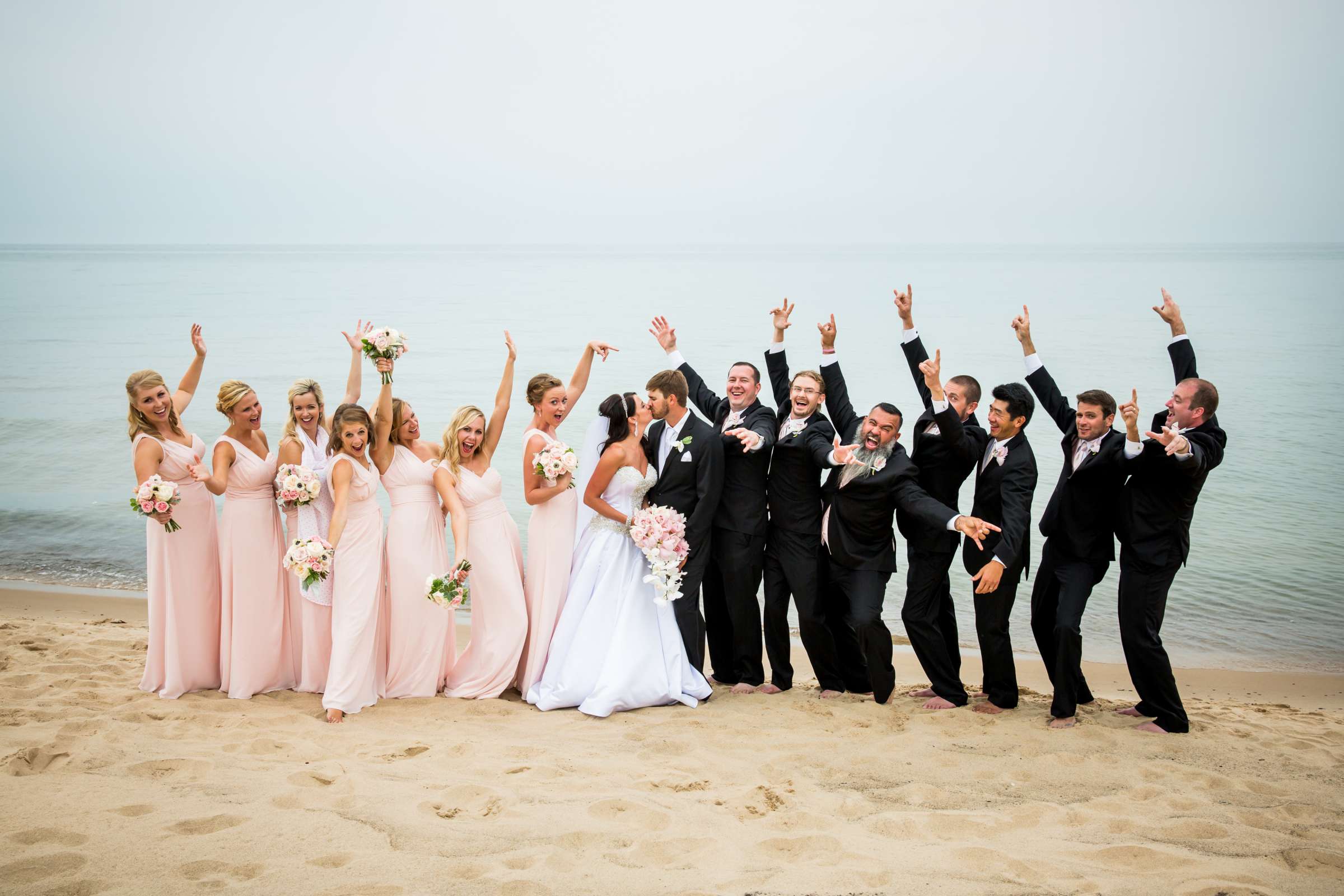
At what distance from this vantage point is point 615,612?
20.1ft

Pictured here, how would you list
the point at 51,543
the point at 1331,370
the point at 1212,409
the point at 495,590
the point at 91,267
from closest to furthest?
the point at 1212,409 < the point at 495,590 < the point at 51,543 < the point at 1331,370 < the point at 91,267

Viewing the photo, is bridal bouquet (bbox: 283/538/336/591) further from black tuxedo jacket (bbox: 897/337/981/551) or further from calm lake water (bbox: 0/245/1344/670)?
calm lake water (bbox: 0/245/1344/670)

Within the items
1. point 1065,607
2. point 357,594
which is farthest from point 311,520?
point 1065,607

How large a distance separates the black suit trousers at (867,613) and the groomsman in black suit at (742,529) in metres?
0.53

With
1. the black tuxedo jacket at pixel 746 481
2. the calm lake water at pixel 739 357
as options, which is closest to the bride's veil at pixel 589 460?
the black tuxedo jacket at pixel 746 481

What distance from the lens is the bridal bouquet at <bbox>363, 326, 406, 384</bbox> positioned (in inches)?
244

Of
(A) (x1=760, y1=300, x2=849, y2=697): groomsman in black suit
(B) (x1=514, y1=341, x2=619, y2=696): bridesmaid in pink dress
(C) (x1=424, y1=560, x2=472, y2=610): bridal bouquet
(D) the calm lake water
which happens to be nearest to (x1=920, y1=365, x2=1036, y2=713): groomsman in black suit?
(A) (x1=760, y1=300, x2=849, y2=697): groomsman in black suit

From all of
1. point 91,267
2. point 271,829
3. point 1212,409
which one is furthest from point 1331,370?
point 91,267

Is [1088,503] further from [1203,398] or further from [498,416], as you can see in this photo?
[498,416]

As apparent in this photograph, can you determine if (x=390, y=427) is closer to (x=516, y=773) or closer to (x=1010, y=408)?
(x=516, y=773)

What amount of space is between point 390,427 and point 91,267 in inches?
2874

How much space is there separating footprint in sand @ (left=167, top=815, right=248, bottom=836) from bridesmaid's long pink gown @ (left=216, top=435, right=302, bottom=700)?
1.95 metres

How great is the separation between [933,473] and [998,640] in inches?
44.6

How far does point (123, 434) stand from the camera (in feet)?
57.1
